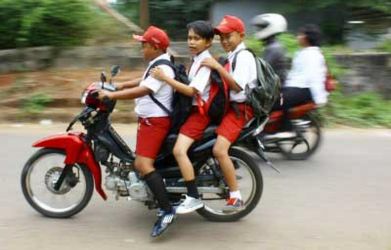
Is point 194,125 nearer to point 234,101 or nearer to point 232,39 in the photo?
point 234,101

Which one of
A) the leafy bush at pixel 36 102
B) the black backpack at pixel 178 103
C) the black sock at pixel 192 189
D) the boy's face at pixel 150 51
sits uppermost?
the boy's face at pixel 150 51

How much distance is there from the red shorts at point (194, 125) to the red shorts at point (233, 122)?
0.49 ft

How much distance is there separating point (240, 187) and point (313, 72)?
8.42ft

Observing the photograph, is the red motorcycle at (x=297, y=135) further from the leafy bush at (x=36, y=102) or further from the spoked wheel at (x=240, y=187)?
the leafy bush at (x=36, y=102)

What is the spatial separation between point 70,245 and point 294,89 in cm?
365

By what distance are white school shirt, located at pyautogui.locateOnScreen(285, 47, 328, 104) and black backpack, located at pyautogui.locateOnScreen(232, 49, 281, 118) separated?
7.08 ft

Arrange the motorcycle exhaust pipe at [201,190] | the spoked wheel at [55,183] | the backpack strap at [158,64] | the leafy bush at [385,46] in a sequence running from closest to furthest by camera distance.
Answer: the backpack strap at [158,64] → the motorcycle exhaust pipe at [201,190] → the spoked wheel at [55,183] → the leafy bush at [385,46]

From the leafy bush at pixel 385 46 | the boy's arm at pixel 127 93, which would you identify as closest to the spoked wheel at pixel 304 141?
the boy's arm at pixel 127 93

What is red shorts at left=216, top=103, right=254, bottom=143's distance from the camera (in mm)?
5160

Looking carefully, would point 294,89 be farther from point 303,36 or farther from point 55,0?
point 55,0

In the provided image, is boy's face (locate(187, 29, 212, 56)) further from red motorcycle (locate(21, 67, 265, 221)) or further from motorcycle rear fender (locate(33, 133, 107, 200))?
motorcycle rear fender (locate(33, 133, 107, 200))

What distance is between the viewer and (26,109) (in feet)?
31.5

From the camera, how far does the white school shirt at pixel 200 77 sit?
16.1 ft

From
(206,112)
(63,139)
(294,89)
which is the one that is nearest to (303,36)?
(294,89)
